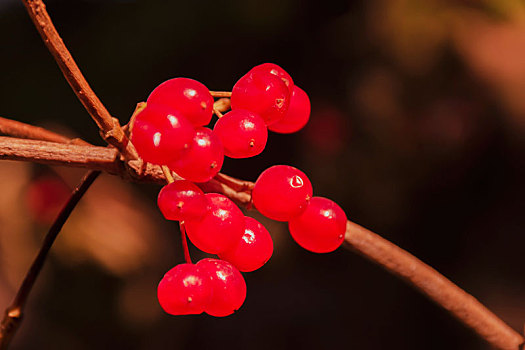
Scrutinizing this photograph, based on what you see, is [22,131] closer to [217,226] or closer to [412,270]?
[217,226]

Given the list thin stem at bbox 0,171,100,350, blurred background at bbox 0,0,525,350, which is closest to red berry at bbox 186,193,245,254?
thin stem at bbox 0,171,100,350

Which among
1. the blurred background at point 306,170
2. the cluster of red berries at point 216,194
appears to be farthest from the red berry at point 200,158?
the blurred background at point 306,170

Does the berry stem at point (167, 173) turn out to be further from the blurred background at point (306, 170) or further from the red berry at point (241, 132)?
the blurred background at point (306, 170)

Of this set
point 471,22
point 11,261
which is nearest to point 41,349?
point 11,261

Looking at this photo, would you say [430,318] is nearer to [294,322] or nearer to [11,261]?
[294,322]

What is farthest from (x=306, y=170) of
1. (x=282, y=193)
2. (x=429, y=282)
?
Result: (x=282, y=193)

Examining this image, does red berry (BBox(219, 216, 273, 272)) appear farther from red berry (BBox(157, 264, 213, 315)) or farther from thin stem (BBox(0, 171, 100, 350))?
thin stem (BBox(0, 171, 100, 350))

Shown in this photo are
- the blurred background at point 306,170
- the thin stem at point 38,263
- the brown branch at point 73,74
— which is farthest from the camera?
the blurred background at point 306,170
